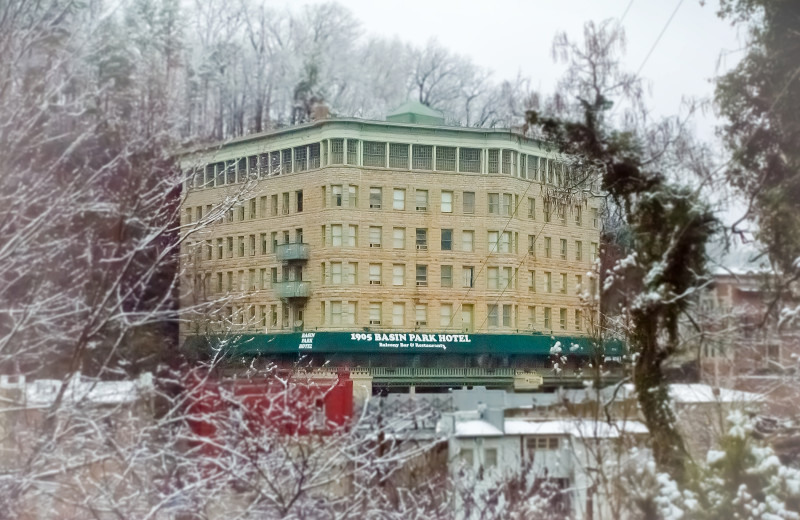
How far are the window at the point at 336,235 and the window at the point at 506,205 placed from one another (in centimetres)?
52

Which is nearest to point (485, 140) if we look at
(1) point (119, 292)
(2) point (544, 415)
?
(2) point (544, 415)

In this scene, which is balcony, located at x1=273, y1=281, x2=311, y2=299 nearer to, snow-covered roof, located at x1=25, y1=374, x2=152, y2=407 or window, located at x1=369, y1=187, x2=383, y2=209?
window, located at x1=369, y1=187, x2=383, y2=209

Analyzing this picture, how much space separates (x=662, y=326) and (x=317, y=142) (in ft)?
4.44

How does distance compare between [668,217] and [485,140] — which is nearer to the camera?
[485,140]

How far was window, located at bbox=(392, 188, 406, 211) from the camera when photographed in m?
3.07

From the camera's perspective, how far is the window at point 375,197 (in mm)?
3068

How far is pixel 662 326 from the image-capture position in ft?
11.2

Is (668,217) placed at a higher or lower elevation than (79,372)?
higher

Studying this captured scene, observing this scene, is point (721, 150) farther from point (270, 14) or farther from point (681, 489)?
point (270, 14)

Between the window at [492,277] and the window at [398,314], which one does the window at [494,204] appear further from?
the window at [398,314]

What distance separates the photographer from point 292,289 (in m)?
3.14

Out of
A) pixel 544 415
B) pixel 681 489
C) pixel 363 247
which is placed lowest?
pixel 681 489

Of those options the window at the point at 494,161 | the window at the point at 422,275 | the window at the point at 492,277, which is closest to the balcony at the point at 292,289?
the window at the point at 422,275

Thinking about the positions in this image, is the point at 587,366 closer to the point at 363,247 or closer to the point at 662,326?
the point at 662,326
